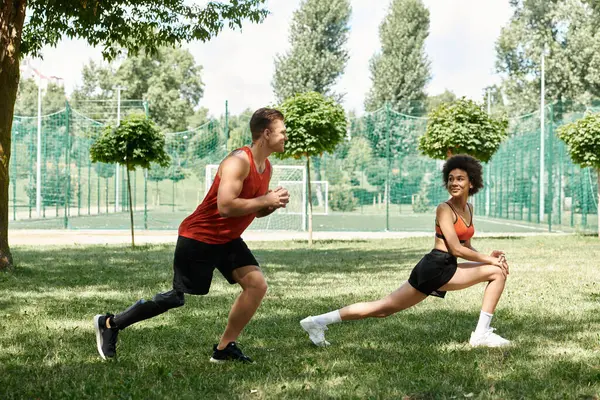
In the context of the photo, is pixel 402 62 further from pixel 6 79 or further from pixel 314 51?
→ pixel 6 79

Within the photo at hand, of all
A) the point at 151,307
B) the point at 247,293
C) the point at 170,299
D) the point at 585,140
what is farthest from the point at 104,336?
the point at 585,140

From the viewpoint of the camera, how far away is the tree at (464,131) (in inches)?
782

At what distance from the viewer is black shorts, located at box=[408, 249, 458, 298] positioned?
5.87 m

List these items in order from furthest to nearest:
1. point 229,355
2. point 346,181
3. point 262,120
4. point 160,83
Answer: point 160,83
point 346,181
point 229,355
point 262,120

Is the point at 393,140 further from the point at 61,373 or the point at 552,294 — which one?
the point at 61,373

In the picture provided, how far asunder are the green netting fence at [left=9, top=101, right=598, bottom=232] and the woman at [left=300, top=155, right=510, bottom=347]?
20768 millimetres

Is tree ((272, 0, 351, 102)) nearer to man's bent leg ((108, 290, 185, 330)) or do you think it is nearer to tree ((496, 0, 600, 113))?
tree ((496, 0, 600, 113))

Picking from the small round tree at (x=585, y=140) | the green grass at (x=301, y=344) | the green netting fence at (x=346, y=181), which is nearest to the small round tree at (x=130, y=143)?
the green grass at (x=301, y=344)

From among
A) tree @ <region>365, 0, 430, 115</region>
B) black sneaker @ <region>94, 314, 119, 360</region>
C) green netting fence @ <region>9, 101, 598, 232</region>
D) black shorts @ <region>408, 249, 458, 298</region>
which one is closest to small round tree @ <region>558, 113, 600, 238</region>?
green netting fence @ <region>9, 101, 598, 232</region>

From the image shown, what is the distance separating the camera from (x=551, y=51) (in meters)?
41.0

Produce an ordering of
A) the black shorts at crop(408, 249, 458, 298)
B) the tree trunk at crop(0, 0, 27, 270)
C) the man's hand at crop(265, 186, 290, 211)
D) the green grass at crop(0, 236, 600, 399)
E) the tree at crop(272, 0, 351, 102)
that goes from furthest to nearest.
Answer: the tree at crop(272, 0, 351, 102)
the tree trunk at crop(0, 0, 27, 270)
the black shorts at crop(408, 249, 458, 298)
the man's hand at crop(265, 186, 290, 211)
the green grass at crop(0, 236, 600, 399)

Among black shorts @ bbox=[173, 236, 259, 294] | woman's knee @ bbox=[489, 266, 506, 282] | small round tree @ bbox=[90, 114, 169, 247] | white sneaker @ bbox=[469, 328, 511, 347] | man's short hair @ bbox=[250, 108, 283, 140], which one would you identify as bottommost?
white sneaker @ bbox=[469, 328, 511, 347]

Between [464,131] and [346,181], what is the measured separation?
68.5 ft

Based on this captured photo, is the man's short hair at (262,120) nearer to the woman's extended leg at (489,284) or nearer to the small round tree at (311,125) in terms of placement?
the woman's extended leg at (489,284)
